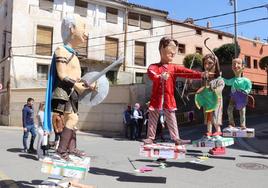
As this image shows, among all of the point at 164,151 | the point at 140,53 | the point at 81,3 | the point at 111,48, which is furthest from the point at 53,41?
the point at 164,151

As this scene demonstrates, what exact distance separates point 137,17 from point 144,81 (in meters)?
12.2

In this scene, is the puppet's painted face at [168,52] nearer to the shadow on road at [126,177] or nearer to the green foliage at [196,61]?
the shadow on road at [126,177]

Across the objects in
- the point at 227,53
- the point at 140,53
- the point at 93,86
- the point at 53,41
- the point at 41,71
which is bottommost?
the point at 93,86

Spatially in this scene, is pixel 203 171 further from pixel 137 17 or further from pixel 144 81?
pixel 137 17

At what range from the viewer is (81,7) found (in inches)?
1168

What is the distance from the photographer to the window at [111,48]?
30997 mm

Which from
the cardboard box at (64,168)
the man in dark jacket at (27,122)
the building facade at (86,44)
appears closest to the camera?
the cardboard box at (64,168)

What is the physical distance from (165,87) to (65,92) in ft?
7.73

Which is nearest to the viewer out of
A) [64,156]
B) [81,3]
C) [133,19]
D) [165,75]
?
[64,156]

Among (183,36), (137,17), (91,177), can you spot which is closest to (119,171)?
(91,177)

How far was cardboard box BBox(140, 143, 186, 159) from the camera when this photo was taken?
23.0 feet

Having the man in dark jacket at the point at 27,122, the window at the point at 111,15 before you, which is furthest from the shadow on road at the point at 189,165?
the window at the point at 111,15

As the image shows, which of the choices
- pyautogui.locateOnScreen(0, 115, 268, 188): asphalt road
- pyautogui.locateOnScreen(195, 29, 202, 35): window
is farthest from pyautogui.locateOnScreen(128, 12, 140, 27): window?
pyautogui.locateOnScreen(0, 115, 268, 188): asphalt road

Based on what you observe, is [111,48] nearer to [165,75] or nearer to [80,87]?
[165,75]
